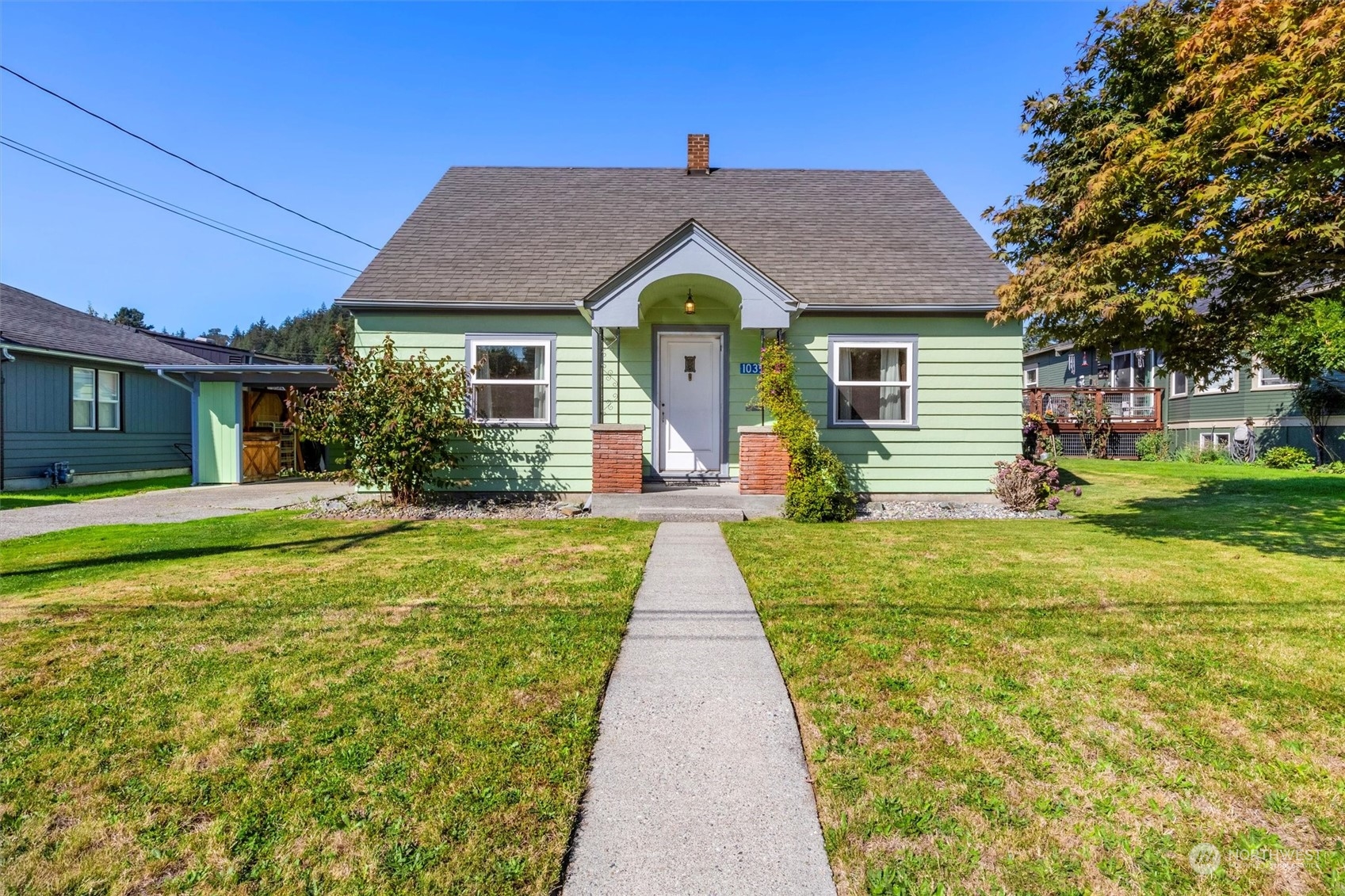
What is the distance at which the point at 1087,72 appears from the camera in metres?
6.64

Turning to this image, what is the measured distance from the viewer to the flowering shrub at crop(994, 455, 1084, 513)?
962 centimetres

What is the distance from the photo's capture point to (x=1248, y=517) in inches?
342

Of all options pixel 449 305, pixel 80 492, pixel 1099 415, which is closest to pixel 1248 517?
pixel 1099 415

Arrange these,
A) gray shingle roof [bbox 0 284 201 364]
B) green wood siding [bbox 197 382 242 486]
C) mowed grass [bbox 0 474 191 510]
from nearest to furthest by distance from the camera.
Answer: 1. mowed grass [bbox 0 474 191 510]
2. gray shingle roof [bbox 0 284 201 364]
3. green wood siding [bbox 197 382 242 486]

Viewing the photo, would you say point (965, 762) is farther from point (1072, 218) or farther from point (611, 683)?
point (1072, 218)

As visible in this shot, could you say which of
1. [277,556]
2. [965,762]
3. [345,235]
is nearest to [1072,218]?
[965,762]

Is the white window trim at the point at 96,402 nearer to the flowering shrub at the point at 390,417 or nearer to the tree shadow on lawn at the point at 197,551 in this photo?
the flowering shrub at the point at 390,417

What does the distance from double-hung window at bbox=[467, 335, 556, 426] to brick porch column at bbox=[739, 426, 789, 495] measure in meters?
3.39

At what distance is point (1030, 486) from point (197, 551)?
35.9ft

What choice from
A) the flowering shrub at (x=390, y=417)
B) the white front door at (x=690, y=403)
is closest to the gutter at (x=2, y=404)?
the flowering shrub at (x=390, y=417)

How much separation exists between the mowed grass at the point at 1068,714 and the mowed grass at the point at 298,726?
1191 millimetres

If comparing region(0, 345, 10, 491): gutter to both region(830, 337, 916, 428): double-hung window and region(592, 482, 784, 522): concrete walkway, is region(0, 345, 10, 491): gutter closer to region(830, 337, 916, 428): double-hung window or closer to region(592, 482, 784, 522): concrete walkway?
region(592, 482, 784, 522): concrete walkway

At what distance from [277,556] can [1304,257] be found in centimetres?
1021

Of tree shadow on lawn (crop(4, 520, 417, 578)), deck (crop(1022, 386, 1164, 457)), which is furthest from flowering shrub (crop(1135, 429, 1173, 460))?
tree shadow on lawn (crop(4, 520, 417, 578))
